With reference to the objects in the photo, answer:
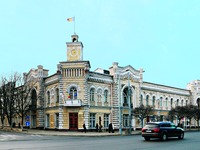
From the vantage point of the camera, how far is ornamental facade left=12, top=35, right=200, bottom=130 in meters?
48.0

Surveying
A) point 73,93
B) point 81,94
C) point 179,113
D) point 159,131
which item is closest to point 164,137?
point 159,131

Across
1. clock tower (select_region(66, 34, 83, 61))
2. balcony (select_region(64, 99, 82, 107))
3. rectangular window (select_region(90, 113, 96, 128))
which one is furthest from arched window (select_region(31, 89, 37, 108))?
rectangular window (select_region(90, 113, 96, 128))

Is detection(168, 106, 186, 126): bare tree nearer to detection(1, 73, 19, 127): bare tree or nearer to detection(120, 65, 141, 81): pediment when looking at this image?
detection(120, 65, 141, 81): pediment

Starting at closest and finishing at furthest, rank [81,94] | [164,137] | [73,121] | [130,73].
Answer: [164,137] → [73,121] → [81,94] → [130,73]

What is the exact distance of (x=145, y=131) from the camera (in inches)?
1038

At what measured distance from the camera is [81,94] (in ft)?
158

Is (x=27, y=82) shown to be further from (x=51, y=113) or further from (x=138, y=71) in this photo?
(x=138, y=71)

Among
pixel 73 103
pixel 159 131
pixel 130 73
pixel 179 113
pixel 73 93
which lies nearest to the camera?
pixel 159 131

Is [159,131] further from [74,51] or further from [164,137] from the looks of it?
[74,51]

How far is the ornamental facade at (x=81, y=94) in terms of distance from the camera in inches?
1889

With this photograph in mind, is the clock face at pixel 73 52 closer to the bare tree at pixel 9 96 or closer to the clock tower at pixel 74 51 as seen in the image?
the clock tower at pixel 74 51

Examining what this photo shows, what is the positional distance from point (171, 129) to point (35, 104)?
3500cm

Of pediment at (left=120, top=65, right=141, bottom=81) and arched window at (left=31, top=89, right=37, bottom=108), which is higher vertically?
pediment at (left=120, top=65, right=141, bottom=81)

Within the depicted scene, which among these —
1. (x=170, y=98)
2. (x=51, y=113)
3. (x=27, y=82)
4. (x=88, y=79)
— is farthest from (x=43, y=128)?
(x=170, y=98)
